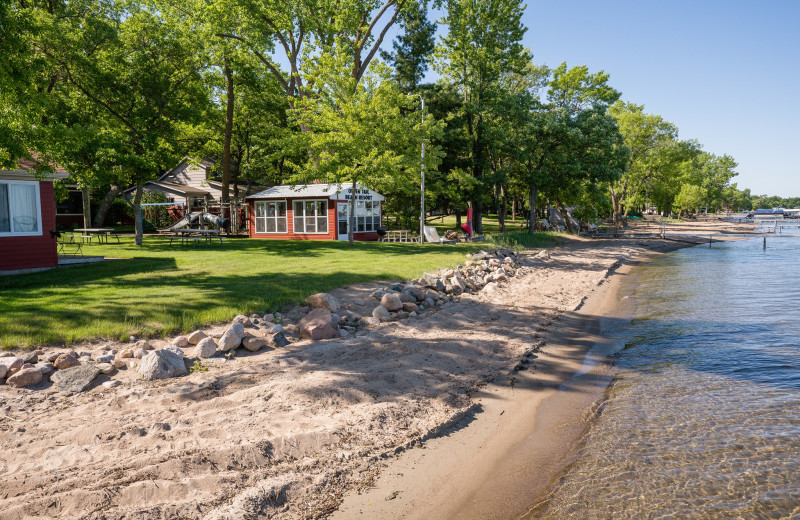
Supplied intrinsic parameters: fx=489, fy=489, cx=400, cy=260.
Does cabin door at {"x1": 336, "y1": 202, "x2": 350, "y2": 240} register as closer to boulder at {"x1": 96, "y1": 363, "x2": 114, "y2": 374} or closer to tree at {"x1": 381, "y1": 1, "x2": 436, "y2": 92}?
tree at {"x1": 381, "y1": 1, "x2": 436, "y2": 92}

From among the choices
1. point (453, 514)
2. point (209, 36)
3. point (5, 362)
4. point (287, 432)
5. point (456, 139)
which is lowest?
point (453, 514)

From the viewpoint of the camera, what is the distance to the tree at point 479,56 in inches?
1102

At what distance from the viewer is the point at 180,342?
7.28 meters

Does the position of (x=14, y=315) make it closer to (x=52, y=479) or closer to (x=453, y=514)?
(x=52, y=479)

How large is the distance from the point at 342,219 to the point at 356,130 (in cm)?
859

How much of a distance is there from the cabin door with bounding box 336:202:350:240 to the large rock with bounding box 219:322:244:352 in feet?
Answer: 64.7

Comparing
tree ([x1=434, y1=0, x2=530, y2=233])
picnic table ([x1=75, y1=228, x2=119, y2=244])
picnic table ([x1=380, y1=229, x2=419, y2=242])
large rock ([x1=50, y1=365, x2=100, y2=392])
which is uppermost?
tree ([x1=434, y1=0, x2=530, y2=233])

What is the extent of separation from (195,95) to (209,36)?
13.0ft

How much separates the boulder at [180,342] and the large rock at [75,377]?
1175 millimetres

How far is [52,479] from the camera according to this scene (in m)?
4.09

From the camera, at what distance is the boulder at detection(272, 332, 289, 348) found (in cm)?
781

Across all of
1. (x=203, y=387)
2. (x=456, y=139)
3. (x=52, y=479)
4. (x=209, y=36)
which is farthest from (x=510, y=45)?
(x=52, y=479)

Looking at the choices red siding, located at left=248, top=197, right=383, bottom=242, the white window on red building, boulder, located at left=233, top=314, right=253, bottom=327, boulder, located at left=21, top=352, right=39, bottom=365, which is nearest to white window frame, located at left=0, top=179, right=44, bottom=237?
boulder, located at left=21, top=352, right=39, bottom=365

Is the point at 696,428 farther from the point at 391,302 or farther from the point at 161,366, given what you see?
the point at 161,366
